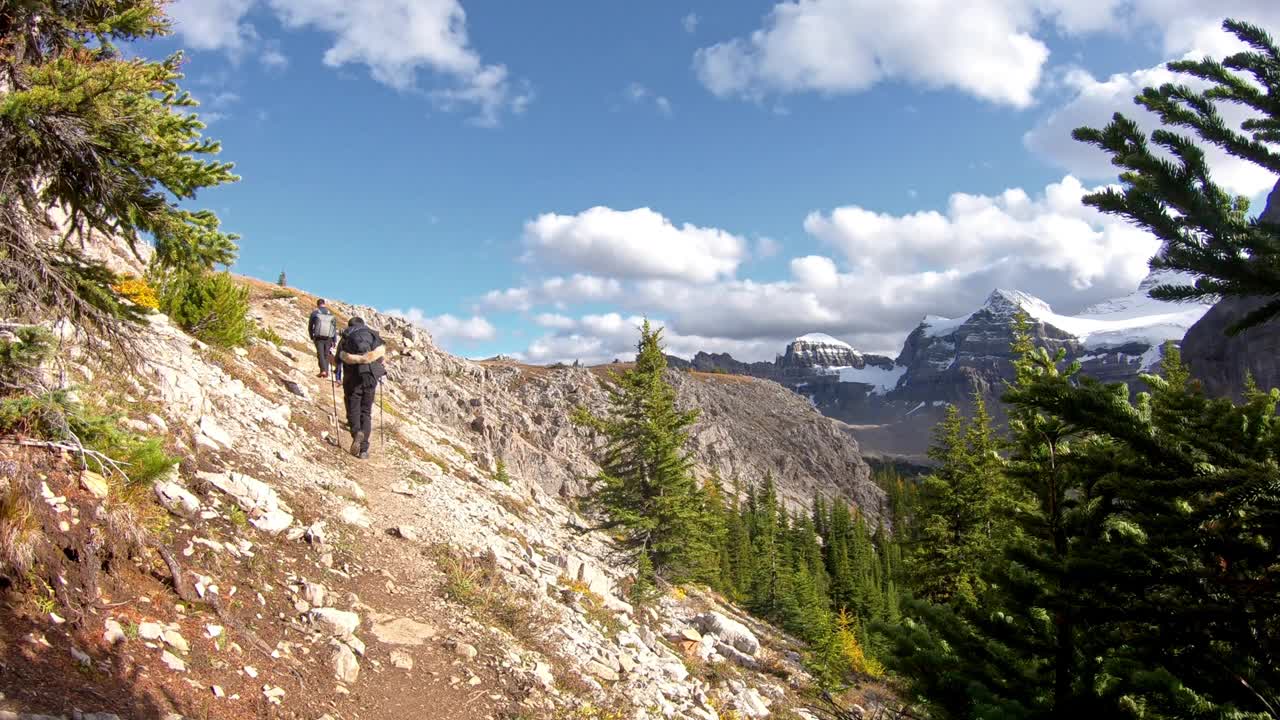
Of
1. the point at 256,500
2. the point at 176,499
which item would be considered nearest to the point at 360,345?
the point at 256,500

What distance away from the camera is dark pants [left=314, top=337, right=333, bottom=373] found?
68.4ft

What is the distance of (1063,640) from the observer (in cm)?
602

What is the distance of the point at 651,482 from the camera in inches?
902

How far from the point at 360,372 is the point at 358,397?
75cm

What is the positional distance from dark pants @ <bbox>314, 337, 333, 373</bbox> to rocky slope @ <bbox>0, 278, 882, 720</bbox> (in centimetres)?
80

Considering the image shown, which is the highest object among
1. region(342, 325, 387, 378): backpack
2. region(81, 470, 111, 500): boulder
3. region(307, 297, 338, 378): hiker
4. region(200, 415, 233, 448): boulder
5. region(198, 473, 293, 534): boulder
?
region(307, 297, 338, 378): hiker

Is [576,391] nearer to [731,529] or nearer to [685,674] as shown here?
[731,529]

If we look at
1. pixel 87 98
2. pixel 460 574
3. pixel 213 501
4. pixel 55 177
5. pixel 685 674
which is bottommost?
pixel 685 674

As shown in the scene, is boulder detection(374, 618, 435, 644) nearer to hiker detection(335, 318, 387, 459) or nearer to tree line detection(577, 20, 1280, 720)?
tree line detection(577, 20, 1280, 720)

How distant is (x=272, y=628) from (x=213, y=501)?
2410 millimetres

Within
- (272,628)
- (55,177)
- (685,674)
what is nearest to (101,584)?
(272,628)

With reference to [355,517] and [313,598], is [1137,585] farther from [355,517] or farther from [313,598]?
[355,517]

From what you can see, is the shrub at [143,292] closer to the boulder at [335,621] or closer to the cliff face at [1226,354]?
the boulder at [335,621]

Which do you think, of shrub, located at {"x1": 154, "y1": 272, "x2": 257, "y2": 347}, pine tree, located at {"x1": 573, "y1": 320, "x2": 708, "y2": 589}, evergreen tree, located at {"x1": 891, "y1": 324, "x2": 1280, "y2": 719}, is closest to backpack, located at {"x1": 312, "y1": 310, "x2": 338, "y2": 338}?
shrub, located at {"x1": 154, "y1": 272, "x2": 257, "y2": 347}
